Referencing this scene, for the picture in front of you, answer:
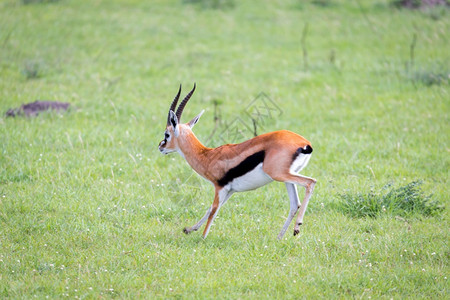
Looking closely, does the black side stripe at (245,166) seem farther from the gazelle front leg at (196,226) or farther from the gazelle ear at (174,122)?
the gazelle ear at (174,122)

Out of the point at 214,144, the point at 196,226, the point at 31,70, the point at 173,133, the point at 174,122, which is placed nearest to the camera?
the point at 196,226

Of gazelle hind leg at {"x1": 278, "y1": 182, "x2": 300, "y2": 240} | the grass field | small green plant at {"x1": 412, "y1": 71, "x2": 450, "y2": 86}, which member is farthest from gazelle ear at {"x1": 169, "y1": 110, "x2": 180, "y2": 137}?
small green plant at {"x1": 412, "y1": 71, "x2": 450, "y2": 86}

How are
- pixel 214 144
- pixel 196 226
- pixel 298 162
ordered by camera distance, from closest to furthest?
pixel 298 162 → pixel 196 226 → pixel 214 144

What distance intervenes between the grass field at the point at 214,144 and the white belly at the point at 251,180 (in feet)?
1.99

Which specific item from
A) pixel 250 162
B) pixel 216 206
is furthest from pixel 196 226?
pixel 250 162

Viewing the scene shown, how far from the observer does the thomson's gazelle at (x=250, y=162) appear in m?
5.91

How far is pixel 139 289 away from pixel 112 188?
2576 mm

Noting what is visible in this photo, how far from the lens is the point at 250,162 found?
6.09 meters

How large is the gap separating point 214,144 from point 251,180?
2.97 metres

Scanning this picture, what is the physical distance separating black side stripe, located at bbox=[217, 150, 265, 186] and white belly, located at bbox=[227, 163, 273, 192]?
33 mm

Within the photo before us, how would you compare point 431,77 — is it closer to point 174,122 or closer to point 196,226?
point 174,122

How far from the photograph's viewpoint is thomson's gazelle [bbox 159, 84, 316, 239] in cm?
591

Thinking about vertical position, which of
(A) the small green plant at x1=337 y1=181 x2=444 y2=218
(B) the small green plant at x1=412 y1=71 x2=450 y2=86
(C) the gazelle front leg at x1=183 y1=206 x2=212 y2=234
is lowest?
(B) the small green plant at x1=412 y1=71 x2=450 y2=86

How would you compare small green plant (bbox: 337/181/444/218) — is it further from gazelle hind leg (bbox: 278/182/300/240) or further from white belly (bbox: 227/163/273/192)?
white belly (bbox: 227/163/273/192)
